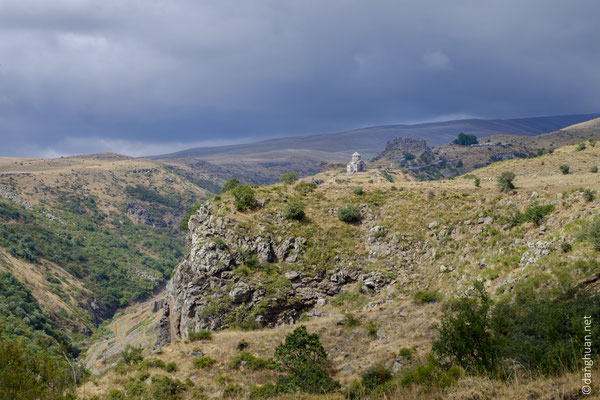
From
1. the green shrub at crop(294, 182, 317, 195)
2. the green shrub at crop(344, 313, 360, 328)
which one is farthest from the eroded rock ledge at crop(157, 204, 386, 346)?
the green shrub at crop(294, 182, 317, 195)

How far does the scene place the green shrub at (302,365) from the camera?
17.5 meters

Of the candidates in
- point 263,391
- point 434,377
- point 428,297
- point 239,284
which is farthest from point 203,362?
point 434,377

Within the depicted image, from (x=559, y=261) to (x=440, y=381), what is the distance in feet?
51.1

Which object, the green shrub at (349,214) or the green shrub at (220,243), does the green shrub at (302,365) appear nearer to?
the green shrub at (220,243)

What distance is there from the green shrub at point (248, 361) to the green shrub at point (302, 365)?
144 cm

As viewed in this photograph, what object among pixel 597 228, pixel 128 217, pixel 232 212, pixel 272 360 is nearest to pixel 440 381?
pixel 272 360

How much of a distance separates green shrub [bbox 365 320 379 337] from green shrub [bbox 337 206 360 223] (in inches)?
656

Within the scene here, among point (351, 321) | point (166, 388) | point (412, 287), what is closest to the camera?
point (166, 388)

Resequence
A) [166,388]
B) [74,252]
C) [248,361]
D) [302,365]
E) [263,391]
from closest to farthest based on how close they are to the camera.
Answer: [263,391] → [302,365] → [166,388] → [248,361] → [74,252]

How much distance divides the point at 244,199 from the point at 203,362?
22.3m

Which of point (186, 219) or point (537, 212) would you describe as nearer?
point (537, 212)

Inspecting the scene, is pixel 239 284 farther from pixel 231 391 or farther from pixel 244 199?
pixel 231 391

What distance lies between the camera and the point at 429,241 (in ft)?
115

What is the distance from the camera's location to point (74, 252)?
137750mm
